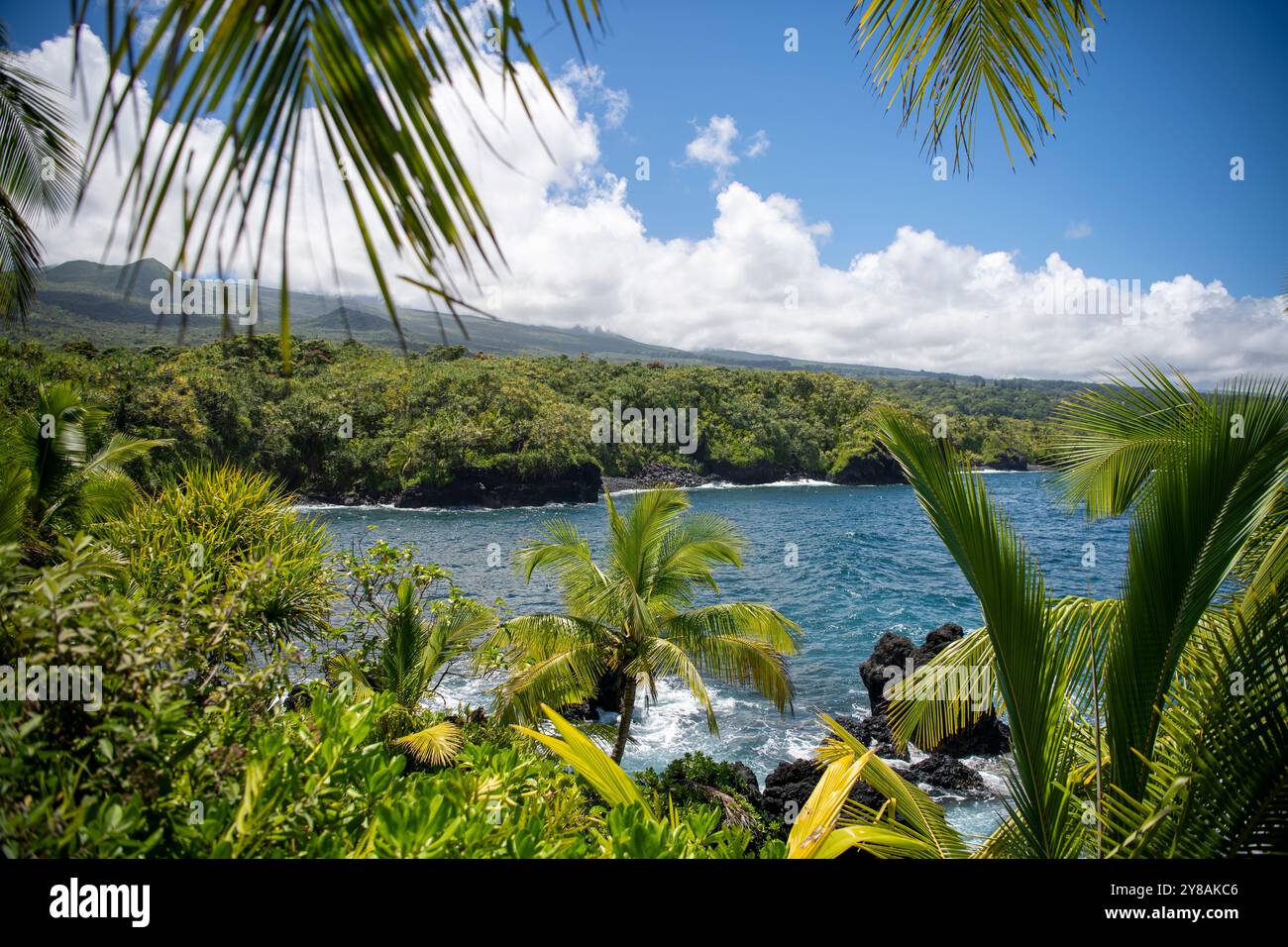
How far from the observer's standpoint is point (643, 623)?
8438 millimetres

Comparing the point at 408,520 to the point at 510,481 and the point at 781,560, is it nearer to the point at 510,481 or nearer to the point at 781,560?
the point at 510,481

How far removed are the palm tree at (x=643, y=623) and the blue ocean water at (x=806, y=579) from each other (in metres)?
1.02

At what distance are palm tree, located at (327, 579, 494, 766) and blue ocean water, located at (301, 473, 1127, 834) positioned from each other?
1.32m

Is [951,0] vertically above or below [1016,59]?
above

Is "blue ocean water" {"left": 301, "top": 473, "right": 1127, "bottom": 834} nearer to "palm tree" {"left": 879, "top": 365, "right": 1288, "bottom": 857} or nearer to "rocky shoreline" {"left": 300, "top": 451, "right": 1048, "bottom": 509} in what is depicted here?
"palm tree" {"left": 879, "top": 365, "right": 1288, "bottom": 857}

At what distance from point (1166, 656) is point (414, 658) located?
25.7ft

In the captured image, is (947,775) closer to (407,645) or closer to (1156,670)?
(407,645)

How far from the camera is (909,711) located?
3697mm

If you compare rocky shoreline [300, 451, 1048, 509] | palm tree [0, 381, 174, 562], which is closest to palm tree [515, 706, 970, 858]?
palm tree [0, 381, 174, 562]

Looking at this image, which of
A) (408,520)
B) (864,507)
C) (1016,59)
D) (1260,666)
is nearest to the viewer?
(1260,666)

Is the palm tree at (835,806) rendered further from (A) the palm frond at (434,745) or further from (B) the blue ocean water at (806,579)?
(A) the palm frond at (434,745)
